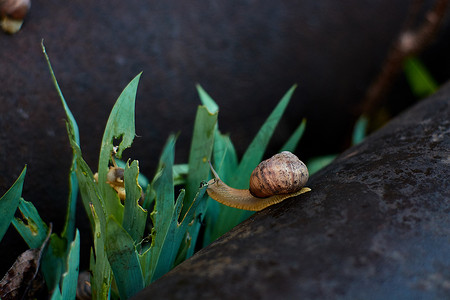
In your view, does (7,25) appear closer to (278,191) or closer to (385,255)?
(278,191)

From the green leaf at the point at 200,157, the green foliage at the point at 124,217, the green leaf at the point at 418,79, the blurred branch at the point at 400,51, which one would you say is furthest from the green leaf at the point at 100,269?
the green leaf at the point at 418,79

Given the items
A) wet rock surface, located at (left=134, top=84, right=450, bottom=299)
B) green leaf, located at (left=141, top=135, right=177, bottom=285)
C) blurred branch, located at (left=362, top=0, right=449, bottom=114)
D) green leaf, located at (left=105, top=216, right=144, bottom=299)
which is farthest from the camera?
blurred branch, located at (left=362, top=0, right=449, bottom=114)

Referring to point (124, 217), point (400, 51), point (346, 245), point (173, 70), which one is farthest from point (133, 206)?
point (400, 51)

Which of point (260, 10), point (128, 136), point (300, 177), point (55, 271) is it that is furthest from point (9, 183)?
point (260, 10)

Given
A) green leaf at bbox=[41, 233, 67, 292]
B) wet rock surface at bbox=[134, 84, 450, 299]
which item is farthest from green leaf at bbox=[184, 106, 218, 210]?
green leaf at bbox=[41, 233, 67, 292]

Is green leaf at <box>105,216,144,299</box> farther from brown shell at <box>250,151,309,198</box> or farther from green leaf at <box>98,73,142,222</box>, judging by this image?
brown shell at <box>250,151,309,198</box>

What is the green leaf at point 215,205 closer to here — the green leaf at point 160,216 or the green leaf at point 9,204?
the green leaf at point 160,216
